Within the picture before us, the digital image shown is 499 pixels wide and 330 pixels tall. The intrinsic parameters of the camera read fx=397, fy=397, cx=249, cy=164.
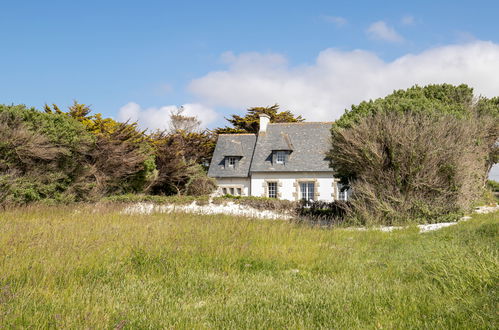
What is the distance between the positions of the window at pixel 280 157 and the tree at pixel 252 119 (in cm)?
1209

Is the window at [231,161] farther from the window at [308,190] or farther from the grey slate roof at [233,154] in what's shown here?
the window at [308,190]

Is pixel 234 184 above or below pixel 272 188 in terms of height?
above

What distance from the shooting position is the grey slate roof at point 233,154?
94.6 feet

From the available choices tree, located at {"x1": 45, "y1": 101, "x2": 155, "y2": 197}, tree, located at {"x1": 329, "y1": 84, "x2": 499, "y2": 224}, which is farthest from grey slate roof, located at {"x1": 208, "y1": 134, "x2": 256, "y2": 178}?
tree, located at {"x1": 329, "y1": 84, "x2": 499, "y2": 224}

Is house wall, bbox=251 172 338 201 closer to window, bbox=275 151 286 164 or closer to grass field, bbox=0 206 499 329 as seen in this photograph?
window, bbox=275 151 286 164

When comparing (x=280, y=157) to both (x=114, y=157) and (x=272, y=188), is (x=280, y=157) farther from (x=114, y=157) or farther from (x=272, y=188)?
(x=114, y=157)

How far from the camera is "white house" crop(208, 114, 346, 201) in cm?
2720

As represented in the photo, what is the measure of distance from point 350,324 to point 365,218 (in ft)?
32.0

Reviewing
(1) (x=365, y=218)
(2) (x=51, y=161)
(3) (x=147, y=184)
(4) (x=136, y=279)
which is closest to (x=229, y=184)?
(3) (x=147, y=184)

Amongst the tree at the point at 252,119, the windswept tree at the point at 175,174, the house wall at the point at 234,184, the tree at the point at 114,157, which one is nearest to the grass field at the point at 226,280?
the tree at the point at 114,157

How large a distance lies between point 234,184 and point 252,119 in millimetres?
12724

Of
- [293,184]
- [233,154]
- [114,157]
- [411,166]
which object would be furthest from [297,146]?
[411,166]

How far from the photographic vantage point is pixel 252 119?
39.9 metres

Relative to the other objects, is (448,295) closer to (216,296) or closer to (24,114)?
(216,296)
